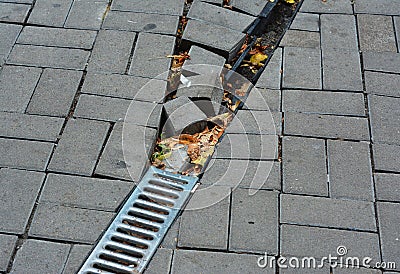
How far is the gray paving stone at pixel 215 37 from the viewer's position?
3648 millimetres

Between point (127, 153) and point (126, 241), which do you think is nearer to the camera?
Answer: point (126, 241)

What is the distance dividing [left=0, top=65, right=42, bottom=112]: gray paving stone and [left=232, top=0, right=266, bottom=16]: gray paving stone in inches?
56.2

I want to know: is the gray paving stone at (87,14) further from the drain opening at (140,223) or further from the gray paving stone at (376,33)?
the gray paving stone at (376,33)

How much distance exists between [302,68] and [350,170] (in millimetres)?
823

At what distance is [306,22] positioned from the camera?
388 cm

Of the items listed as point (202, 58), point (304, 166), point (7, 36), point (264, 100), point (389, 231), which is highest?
point (7, 36)

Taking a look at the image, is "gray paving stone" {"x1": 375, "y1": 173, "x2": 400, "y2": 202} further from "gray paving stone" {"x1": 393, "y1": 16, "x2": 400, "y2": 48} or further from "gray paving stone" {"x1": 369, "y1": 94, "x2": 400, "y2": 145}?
"gray paving stone" {"x1": 393, "y1": 16, "x2": 400, "y2": 48}

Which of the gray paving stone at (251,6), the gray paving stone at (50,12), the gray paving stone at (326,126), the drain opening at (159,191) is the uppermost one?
the gray paving stone at (50,12)

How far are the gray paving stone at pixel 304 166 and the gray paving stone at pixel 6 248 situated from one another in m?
1.35

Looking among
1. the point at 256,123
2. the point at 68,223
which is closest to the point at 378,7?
the point at 256,123

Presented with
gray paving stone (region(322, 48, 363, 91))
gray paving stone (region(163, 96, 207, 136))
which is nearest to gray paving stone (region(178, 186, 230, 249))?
gray paving stone (region(163, 96, 207, 136))

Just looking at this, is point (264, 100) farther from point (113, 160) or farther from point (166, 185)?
point (113, 160)

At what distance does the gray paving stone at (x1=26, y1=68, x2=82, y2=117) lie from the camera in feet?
10.7

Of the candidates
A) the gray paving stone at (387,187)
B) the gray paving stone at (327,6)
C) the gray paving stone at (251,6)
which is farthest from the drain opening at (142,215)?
the gray paving stone at (327,6)
